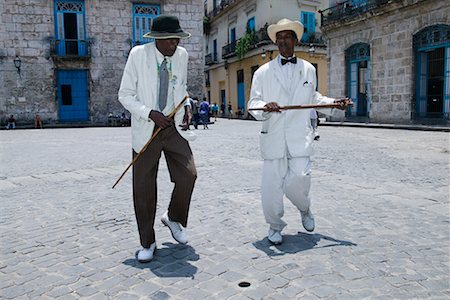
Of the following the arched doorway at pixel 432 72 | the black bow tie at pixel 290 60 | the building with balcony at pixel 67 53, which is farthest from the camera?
the building with balcony at pixel 67 53

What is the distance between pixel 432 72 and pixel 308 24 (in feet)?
43.0

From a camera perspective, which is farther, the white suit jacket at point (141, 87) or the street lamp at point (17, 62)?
the street lamp at point (17, 62)

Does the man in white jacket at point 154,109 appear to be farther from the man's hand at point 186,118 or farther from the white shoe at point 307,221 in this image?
the white shoe at point 307,221

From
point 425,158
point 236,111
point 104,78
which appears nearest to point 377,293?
point 425,158

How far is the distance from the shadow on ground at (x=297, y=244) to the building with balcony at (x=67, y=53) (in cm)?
2229

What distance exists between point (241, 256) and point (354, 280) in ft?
2.84

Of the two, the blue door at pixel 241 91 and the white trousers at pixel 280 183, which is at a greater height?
the blue door at pixel 241 91

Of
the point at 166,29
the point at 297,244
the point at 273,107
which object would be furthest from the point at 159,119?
the point at 297,244

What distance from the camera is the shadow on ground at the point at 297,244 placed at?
11.1ft

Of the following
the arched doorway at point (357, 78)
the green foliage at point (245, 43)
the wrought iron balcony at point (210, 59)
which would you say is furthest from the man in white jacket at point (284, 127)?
the wrought iron balcony at point (210, 59)

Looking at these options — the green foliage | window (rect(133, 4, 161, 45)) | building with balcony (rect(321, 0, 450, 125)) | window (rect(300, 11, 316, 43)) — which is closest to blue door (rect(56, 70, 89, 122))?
window (rect(133, 4, 161, 45))

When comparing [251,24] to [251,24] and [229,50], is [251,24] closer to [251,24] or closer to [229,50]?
[251,24]

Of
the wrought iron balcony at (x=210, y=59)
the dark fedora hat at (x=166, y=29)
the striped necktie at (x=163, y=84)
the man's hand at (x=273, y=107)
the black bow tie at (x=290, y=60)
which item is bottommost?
the man's hand at (x=273, y=107)

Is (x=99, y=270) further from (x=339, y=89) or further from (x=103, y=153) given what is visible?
(x=339, y=89)
